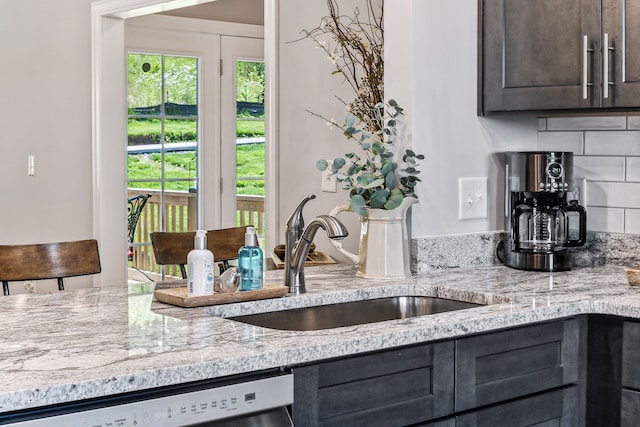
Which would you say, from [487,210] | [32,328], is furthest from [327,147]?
[32,328]

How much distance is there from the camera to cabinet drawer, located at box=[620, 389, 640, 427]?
208cm

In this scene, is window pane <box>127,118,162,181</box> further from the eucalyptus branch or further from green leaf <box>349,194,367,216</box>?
green leaf <box>349,194,367,216</box>

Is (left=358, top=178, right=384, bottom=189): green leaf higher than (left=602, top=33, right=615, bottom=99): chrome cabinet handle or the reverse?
the reverse

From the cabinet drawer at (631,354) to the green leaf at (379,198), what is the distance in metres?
0.72

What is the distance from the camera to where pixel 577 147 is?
9.44ft

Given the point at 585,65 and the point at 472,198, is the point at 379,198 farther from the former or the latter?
the point at 585,65

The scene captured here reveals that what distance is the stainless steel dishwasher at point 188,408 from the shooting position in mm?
1336

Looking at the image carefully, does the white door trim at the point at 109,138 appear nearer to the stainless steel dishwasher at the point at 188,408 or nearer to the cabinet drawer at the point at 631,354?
the cabinet drawer at the point at 631,354

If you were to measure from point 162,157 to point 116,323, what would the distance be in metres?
4.06

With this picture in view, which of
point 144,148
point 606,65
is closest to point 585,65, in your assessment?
point 606,65

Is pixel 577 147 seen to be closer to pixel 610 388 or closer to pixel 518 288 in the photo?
pixel 518 288

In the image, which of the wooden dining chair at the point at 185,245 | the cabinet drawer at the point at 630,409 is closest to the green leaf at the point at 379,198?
the wooden dining chair at the point at 185,245

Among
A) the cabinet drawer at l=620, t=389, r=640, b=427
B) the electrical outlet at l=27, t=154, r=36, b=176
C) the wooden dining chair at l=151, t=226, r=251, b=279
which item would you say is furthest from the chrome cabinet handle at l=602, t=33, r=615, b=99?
the electrical outlet at l=27, t=154, r=36, b=176

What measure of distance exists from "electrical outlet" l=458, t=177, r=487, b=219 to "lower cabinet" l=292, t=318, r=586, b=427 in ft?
2.19
